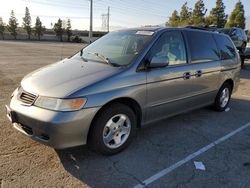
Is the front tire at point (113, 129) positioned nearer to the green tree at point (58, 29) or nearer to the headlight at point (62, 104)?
the headlight at point (62, 104)

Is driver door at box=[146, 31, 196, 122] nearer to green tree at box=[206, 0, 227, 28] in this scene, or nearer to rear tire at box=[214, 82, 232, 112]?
rear tire at box=[214, 82, 232, 112]

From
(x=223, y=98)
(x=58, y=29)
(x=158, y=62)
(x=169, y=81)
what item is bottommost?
(x=223, y=98)

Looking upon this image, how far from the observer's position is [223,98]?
18.8ft

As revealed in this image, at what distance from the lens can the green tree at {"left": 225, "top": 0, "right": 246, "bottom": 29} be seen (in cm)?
4604

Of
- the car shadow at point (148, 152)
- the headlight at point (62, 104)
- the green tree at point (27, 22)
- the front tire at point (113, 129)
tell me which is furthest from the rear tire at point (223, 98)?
the green tree at point (27, 22)

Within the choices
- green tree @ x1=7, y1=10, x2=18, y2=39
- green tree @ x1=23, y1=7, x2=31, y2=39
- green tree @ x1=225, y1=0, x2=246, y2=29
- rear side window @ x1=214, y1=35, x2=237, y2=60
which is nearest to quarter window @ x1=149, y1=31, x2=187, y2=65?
rear side window @ x1=214, y1=35, x2=237, y2=60

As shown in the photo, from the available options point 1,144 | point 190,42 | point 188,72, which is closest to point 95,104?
point 1,144

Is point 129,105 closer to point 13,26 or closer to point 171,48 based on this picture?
point 171,48

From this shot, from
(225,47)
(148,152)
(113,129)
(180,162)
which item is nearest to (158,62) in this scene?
(113,129)

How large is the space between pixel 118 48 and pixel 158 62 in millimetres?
773

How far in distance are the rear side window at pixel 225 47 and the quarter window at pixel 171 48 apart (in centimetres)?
143

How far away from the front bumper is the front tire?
14 cm

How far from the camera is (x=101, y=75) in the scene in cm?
332

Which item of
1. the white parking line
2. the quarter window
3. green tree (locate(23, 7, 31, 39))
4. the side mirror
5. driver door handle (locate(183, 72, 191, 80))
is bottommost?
the white parking line
